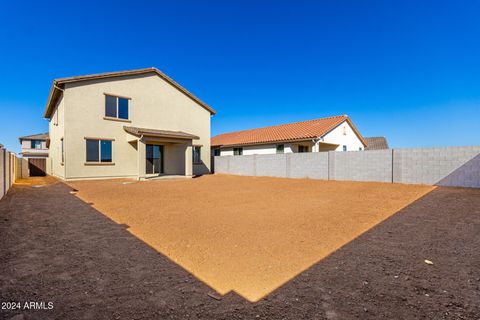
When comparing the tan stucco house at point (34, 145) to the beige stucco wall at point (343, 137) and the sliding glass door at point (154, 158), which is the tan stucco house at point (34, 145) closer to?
the sliding glass door at point (154, 158)

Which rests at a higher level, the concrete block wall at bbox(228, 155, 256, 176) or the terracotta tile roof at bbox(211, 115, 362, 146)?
the terracotta tile roof at bbox(211, 115, 362, 146)

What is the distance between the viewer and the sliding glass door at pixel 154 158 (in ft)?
58.3

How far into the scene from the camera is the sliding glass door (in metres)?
17.8

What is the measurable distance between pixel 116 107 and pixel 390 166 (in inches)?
664

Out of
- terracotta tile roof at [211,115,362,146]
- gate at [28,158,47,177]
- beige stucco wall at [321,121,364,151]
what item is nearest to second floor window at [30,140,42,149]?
gate at [28,158,47,177]

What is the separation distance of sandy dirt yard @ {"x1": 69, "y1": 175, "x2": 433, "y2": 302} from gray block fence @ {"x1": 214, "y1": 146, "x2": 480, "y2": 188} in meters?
2.70

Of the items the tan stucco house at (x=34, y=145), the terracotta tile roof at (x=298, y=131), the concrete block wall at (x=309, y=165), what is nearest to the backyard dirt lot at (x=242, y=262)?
the concrete block wall at (x=309, y=165)

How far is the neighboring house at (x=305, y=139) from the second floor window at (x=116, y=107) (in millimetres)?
10960

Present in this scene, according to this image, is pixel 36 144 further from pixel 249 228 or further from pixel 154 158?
pixel 249 228

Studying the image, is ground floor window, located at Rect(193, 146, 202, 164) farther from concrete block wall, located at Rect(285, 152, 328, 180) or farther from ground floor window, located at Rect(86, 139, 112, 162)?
concrete block wall, located at Rect(285, 152, 328, 180)

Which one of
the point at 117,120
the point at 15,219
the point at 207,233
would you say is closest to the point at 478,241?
the point at 207,233

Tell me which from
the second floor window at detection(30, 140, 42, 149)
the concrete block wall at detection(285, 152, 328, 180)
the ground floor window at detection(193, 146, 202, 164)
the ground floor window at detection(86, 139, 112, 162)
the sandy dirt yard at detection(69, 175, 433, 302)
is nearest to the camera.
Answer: the sandy dirt yard at detection(69, 175, 433, 302)

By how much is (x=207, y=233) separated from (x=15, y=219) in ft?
15.9

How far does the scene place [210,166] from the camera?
22.1 meters
